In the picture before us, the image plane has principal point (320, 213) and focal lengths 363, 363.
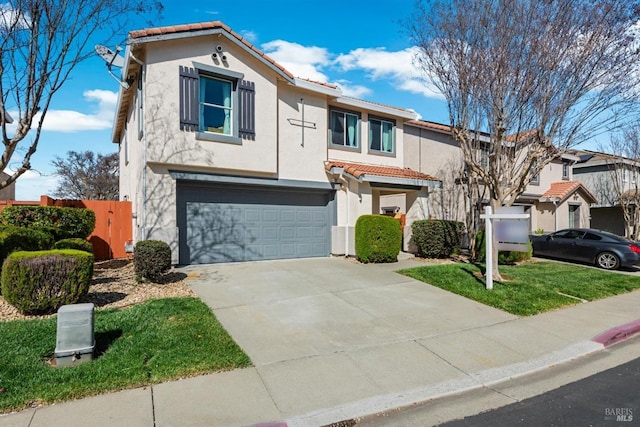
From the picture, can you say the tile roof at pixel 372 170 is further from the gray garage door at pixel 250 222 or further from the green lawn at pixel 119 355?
the green lawn at pixel 119 355

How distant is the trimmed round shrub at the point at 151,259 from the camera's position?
324 inches

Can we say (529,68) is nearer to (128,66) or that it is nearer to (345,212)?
(345,212)

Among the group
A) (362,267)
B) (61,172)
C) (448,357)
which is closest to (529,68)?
(362,267)

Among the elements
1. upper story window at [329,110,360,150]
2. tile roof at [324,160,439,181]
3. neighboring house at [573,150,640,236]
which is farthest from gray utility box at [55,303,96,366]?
neighboring house at [573,150,640,236]

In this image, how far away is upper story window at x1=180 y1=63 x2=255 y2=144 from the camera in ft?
34.7

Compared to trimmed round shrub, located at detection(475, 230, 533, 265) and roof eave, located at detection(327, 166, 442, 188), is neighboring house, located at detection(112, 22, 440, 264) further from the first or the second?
trimmed round shrub, located at detection(475, 230, 533, 265)

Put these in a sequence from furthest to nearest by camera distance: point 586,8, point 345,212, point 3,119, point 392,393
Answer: point 345,212 → point 586,8 → point 3,119 → point 392,393

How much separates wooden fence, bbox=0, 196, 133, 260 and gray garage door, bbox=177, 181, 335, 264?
4089 millimetres

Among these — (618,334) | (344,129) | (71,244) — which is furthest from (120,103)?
(618,334)

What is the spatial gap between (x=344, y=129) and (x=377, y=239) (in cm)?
486

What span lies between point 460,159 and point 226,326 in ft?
48.5

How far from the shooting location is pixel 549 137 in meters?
9.74

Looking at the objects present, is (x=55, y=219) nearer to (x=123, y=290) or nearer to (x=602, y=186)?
(x=123, y=290)

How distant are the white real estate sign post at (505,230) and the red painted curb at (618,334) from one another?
255 centimetres
